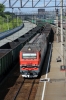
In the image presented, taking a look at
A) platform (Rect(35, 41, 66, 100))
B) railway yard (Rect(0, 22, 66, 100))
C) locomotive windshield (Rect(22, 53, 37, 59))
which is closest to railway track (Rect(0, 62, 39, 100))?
railway yard (Rect(0, 22, 66, 100))

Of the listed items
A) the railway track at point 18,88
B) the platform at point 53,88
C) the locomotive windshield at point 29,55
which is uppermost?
the locomotive windshield at point 29,55

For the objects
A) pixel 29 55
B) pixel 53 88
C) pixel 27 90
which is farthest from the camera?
pixel 29 55

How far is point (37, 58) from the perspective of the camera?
69.2 ft

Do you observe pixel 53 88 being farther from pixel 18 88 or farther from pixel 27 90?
pixel 18 88

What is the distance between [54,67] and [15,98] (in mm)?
10803

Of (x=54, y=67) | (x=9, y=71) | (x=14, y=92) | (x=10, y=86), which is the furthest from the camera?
(x=54, y=67)

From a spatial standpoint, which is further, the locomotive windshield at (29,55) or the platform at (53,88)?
the locomotive windshield at (29,55)

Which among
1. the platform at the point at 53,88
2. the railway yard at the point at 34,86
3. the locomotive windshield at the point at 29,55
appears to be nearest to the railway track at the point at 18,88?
the railway yard at the point at 34,86

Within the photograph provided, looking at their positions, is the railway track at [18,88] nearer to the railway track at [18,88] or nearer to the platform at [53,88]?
the railway track at [18,88]

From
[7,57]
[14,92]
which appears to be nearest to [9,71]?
[7,57]

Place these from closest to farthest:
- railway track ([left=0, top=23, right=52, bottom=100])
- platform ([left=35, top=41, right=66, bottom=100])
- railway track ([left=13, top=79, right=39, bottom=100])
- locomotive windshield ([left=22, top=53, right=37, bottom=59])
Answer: platform ([left=35, top=41, right=66, bottom=100])
railway track ([left=13, top=79, right=39, bottom=100])
railway track ([left=0, top=23, right=52, bottom=100])
locomotive windshield ([left=22, top=53, right=37, bottom=59])

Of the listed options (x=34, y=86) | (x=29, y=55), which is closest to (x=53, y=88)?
(x=34, y=86)

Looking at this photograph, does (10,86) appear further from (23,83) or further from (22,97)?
(22,97)

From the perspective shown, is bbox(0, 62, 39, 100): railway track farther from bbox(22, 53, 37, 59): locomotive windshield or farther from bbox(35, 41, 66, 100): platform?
bbox(22, 53, 37, 59): locomotive windshield
